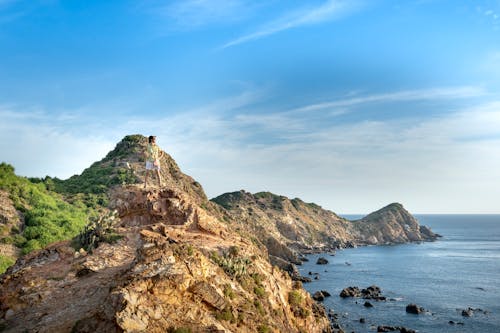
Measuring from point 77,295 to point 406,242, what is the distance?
201 m

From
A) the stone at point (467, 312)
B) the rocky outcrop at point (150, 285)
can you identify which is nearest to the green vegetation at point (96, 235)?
the rocky outcrop at point (150, 285)

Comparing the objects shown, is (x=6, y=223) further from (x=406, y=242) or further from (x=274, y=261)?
(x=406, y=242)

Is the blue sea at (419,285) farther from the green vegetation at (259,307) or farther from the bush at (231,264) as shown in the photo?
the green vegetation at (259,307)

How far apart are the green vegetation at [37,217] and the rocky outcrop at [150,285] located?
14.2 meters

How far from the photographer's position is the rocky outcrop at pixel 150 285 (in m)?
14.1

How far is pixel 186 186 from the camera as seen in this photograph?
3506 inches

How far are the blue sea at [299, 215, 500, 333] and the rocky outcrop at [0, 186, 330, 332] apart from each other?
38873 millimetres

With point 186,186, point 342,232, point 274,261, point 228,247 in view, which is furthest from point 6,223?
point 342,232

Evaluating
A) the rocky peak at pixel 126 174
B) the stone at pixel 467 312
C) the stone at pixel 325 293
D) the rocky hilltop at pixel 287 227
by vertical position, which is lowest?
the stone at pixel 325 293

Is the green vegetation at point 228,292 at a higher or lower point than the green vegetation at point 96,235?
lower

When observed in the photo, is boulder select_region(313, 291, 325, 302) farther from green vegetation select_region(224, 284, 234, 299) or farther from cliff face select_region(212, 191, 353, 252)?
green vegetation select_region(224, 284, 234, 299)

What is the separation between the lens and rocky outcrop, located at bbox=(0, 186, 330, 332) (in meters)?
14.1

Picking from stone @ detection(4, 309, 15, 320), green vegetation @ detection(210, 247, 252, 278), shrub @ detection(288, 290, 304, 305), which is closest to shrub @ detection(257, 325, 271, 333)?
green vegetation @ detection(210, 247, 252, 278)

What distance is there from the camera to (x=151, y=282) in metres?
14.9
